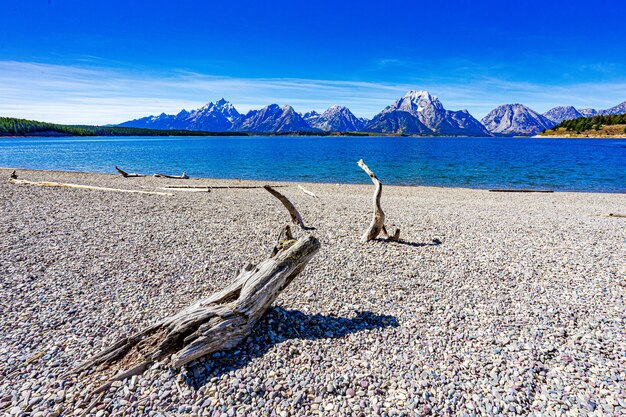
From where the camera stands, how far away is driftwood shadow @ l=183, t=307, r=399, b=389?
18.5ft

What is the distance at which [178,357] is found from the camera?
5.57m

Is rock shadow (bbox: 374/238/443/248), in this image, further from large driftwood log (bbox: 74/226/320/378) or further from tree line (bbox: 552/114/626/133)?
tree line (bbox: 552/114/626/133)

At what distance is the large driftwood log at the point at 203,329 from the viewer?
225 inches

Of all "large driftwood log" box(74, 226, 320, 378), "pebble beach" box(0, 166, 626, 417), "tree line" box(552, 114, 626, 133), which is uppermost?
"tree line" box(552, 114, 626, 133)

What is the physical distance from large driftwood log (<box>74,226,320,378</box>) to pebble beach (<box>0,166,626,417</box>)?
249 millimetres

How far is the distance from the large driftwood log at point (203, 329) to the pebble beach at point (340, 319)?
9.8 inches

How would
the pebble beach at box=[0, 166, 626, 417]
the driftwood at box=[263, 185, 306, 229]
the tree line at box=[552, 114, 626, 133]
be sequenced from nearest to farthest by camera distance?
the pebble beach at box=[0, 166, 626, 417] < the driftwood at box=[263, 185, 306, 229] < the tree line at box=[552, 114, 626, 133]

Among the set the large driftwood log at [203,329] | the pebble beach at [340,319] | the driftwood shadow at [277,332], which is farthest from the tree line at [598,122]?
the large driftwood log at [203,329]

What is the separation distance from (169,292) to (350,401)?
5491mm

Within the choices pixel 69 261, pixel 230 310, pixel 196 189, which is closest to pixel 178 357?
pixel 230 310

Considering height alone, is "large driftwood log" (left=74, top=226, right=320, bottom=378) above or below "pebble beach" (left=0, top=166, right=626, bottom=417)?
above

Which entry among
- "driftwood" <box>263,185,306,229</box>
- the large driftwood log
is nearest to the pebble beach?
the large driftwood log

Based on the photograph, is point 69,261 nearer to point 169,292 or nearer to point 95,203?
point 169,292

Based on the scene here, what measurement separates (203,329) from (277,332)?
4.93ft
